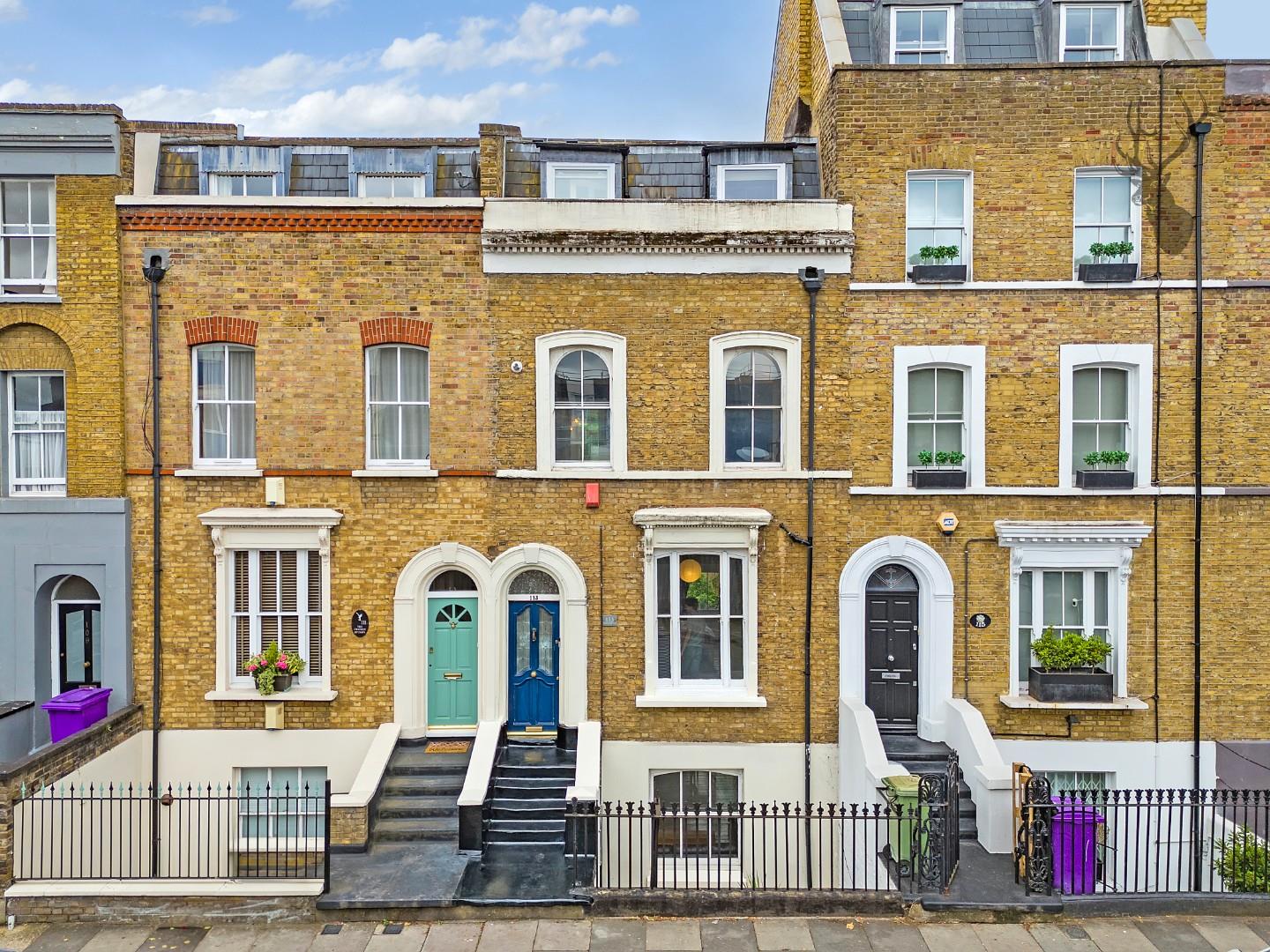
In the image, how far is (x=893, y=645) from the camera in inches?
531

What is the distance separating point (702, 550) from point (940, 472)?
12.9 ft

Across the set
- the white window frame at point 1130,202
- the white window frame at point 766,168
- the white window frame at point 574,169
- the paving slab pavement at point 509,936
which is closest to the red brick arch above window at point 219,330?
the white window frame at point 574,169

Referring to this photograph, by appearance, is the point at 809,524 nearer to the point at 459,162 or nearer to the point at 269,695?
the point at 459,162

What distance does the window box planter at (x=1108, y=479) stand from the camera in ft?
42.9

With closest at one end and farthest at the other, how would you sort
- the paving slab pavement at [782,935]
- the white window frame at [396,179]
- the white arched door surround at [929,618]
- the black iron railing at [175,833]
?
1. the paving slab pavement at [782,935]
2. the black iron railing at [175,833]
3. the white arched door surround at [929,618]
4. the white window frame at [396,179]

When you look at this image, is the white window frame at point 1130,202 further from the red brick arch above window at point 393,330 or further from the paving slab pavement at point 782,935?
the paving slab pavement at point 782,935

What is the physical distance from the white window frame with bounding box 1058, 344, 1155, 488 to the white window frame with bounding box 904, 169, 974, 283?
2046 millimetres

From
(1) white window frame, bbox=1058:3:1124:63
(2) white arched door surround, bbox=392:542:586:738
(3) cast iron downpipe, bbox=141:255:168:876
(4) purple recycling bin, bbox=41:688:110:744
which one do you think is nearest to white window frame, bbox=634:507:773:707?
(2) white arched door surround, bbox=392:542:586:738

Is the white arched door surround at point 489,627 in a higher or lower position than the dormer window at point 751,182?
lower

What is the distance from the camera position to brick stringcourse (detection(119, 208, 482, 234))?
1304cm

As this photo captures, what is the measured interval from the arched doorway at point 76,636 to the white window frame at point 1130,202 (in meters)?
16.6

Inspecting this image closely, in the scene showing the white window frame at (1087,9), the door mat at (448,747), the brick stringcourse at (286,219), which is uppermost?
the white window frame at (1087,9)

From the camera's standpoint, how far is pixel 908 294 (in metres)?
13.2

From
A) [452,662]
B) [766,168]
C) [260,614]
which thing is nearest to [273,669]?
[260,614]
